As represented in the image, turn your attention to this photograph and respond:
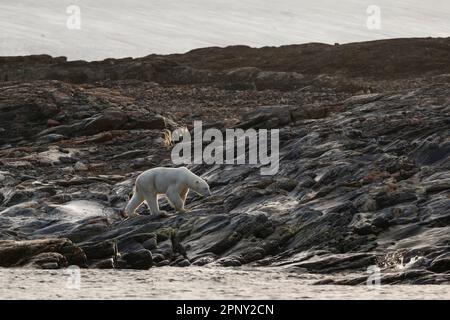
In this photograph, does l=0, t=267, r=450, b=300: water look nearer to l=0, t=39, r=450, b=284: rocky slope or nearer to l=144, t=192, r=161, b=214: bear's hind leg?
l=0, t=39, r=450, b=284: rocky slope

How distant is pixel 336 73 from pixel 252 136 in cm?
3212

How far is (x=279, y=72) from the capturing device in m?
73.8

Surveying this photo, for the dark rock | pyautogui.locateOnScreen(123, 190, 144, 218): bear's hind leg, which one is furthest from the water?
pyautogui.locateOnScreen(123, 190, 144, 218): bear's hind leg

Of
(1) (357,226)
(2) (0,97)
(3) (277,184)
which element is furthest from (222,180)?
(2) (0,97)

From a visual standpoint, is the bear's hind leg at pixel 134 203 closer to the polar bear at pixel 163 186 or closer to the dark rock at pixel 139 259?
the polar bear at pixel 163 186

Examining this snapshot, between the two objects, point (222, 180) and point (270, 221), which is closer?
point (270, 221)

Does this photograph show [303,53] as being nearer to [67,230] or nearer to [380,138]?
[380,138]

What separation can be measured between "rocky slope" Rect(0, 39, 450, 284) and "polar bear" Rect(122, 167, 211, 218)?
640 mm

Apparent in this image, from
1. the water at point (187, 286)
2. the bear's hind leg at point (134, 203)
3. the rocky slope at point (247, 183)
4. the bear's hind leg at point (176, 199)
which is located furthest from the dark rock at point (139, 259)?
the bear's hind leg at point (134, 203)

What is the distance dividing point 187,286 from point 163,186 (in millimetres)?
8627

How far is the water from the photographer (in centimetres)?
2320

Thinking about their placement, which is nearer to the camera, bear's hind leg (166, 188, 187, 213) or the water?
the water

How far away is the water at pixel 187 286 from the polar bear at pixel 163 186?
5.31 meters

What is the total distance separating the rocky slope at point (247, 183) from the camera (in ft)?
94.2
